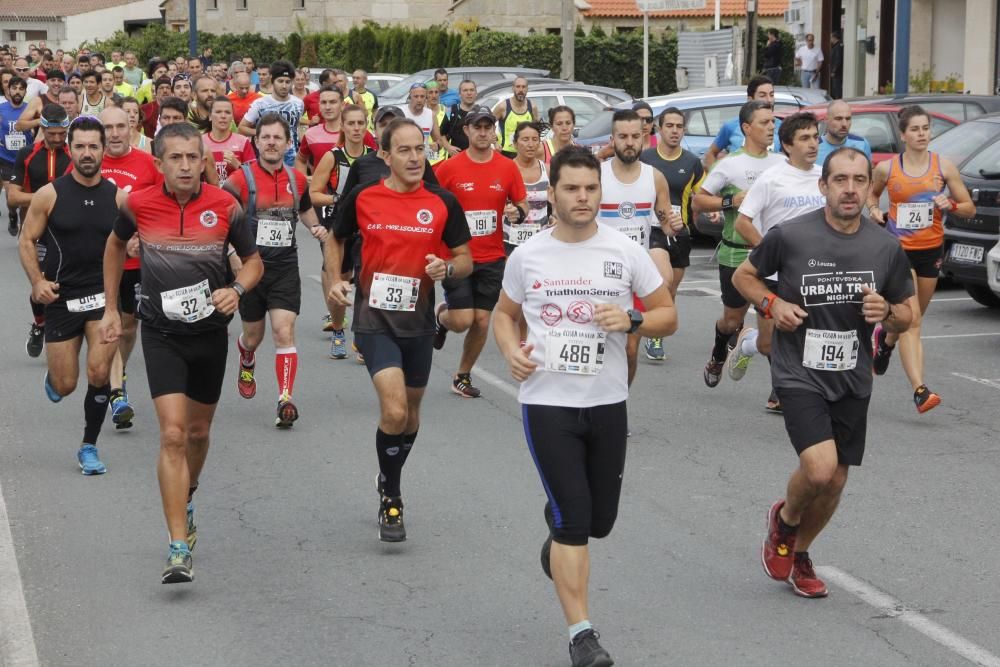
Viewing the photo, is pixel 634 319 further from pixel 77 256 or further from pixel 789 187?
pixel 77 256

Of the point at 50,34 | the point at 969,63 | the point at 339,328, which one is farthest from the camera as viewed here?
the point at 50,34

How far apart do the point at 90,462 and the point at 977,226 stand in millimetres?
8080

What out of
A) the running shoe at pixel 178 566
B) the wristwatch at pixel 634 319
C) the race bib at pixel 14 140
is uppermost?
the race bib at pixel 14 140

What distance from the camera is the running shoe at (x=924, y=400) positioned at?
9.66 metres

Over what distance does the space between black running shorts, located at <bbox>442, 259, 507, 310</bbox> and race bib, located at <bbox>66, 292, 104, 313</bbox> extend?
7.73 feet

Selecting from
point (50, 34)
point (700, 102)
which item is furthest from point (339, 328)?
point (50, 34)

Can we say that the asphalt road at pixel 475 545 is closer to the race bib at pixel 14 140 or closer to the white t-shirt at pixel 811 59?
the race bib at pixel 14 140

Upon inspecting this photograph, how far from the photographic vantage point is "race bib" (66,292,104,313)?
898cm

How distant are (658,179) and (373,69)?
162ft

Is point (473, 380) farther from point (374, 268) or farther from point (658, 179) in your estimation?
point (374, 268)

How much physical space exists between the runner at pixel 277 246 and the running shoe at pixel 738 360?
2.84 meters

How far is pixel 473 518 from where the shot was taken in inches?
305

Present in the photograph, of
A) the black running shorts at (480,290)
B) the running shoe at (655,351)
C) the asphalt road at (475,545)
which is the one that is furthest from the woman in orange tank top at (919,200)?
the black running shorts at (480,290)

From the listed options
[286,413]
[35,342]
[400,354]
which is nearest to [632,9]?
[35,342]
